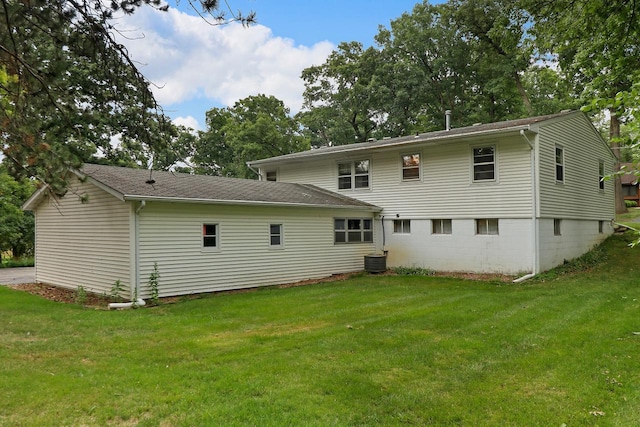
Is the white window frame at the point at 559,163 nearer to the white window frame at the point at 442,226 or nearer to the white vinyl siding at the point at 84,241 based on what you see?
the white window frame at the point at 442,226

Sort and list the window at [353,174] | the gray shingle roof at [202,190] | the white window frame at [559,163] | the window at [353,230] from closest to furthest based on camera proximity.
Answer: the gray shingle roof at [202,190], the white window frame at [559,163], the window at [353,230], the window at [353,174]

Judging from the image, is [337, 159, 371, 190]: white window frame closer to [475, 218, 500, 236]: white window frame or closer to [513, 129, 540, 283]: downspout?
[475, 218, 500, 236]: white window frame

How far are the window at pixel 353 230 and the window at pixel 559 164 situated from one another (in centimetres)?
642

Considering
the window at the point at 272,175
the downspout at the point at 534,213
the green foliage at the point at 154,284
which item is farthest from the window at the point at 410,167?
the green foliage at the point at 154,284

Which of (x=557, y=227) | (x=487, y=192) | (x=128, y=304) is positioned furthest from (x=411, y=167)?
(x=128, y=304)

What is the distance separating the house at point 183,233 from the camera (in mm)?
9867

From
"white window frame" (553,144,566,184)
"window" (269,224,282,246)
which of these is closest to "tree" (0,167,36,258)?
"window" (269,224,282,246)

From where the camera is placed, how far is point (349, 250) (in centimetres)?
1480

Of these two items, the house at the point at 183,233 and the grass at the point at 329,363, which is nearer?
the grass at the point at 329,363

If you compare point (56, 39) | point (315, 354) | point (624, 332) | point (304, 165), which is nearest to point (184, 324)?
point (315, 354)

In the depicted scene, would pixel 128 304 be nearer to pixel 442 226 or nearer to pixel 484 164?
pixel 442 226

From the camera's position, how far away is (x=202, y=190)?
11602 millimetres

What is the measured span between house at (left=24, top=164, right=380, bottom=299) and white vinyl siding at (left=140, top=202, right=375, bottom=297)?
3cm

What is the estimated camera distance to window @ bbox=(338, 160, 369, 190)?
16188 mm
